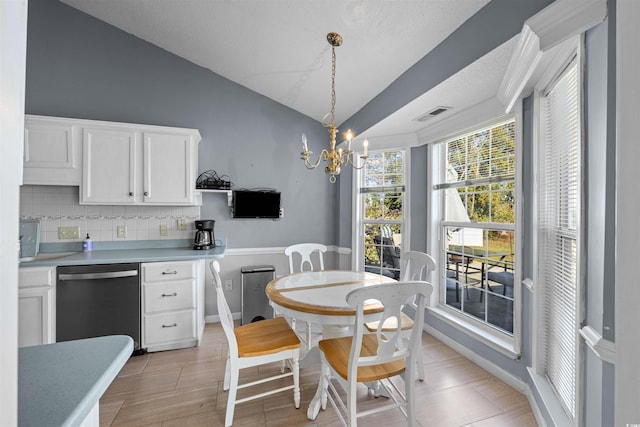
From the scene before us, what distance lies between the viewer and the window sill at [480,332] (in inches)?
85.1

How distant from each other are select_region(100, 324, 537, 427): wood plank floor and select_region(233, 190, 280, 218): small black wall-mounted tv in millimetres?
1602

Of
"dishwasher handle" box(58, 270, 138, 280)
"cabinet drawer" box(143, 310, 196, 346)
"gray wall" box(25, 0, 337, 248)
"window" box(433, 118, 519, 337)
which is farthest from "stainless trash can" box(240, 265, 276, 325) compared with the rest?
"window" box(433, 118, 519, 337)

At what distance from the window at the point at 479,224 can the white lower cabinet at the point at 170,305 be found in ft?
8.46

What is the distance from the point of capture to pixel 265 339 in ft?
6.14

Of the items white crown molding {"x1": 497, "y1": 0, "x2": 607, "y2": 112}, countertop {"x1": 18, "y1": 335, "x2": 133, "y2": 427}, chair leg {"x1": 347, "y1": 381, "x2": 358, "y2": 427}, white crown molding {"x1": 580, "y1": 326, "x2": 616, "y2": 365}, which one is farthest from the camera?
chair leg {"x1": 347, "y1": 381, "x2": 358, "y2": 427}

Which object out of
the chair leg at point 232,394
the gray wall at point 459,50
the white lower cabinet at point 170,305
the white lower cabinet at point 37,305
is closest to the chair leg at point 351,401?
the chair leg at point 232,394

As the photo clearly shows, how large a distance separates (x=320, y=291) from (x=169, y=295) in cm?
158

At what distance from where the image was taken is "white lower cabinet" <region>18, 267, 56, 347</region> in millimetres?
2275

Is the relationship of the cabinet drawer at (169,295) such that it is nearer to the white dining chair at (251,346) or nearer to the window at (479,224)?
the white dining chair at (251,346)

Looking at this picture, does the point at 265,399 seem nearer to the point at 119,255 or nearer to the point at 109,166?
the point at 119,255

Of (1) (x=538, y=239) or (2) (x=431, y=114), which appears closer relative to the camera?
(1) (x=538, y=239)

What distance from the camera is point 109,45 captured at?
9.80 ft

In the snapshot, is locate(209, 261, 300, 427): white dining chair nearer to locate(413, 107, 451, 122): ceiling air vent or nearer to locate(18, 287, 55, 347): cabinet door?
locate(18, 287, 55, 347): cabinet door

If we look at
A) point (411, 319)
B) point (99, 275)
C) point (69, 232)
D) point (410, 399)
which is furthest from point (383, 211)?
point (69, 232)
